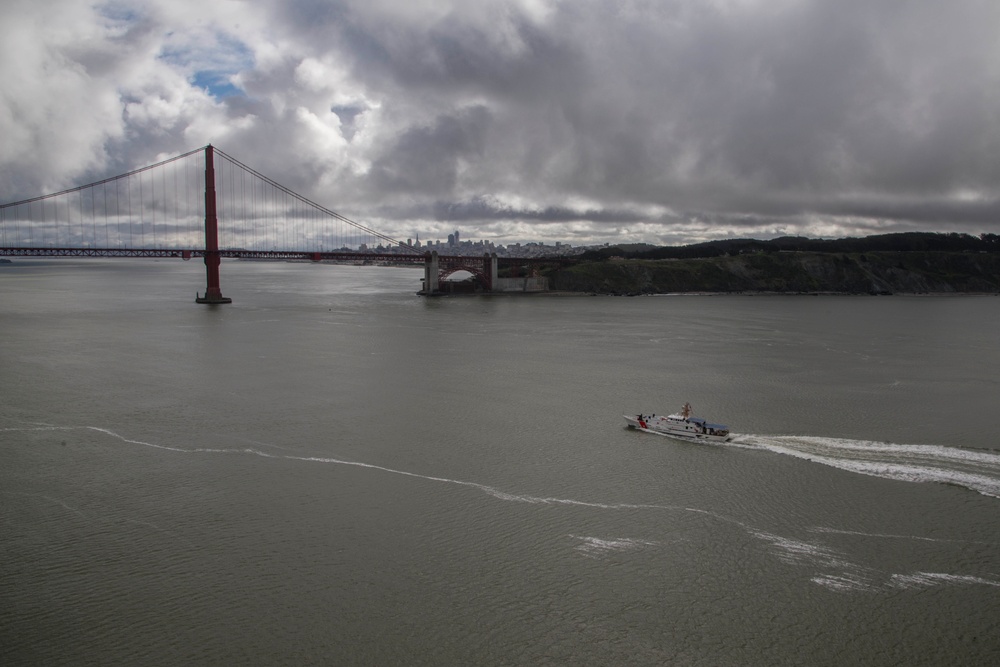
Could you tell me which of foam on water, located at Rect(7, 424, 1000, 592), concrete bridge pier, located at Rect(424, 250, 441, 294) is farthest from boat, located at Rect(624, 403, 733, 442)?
concrete bridge pier, located at Rect(424, 250, 441, 294)

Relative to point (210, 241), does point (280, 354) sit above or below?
below

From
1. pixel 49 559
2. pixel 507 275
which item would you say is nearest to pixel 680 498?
→ pixel 49 559

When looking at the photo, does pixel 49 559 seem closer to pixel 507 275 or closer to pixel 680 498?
pixel 680 498

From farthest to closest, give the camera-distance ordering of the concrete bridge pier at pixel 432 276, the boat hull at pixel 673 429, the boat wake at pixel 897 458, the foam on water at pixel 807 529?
the concrete bridge pier at pixel 432 276 < the boat hull at pixel 673 429 < the boat wake at pixel 897 458 < the foam on water at pixel 807 529

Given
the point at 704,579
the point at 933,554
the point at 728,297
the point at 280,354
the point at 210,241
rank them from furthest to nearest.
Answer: the point at 728,297
the point at 210,241
the point at 280,354
the point at 933,554
the point at 704,579

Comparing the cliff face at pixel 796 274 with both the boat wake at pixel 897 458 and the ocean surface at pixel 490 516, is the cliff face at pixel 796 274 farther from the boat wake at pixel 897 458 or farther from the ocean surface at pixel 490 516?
the boat wake at pixel 897 458

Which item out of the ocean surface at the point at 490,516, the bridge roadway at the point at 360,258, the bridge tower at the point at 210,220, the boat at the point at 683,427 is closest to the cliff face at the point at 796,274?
the bridge roadway at the point at 360,258

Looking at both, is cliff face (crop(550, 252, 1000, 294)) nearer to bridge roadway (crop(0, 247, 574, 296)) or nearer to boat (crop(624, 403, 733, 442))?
bridge roadway (crop(0, 247, 574, 296))
